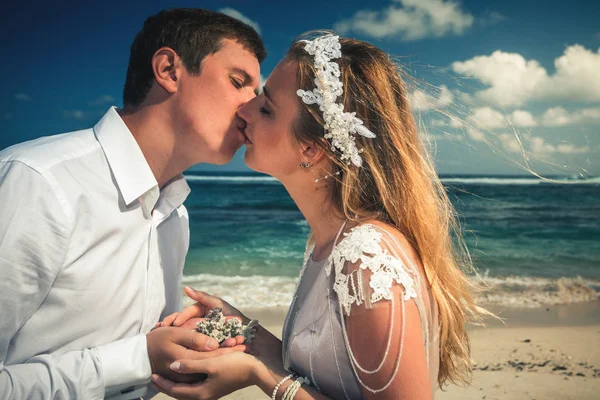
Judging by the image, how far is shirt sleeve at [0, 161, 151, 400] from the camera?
6.65 ft

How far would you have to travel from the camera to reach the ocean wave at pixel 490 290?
873 cm

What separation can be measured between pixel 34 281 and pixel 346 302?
1346 mm

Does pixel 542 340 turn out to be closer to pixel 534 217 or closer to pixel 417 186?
pixel 417 186

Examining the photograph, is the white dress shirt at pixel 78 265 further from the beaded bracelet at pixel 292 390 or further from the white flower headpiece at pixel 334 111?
the white flower headpiece at pixel 334 111

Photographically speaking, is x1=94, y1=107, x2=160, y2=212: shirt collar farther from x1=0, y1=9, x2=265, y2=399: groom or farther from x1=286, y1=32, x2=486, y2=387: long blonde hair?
x1=286, y1=32, x2=486, y2=387: long blonde hair

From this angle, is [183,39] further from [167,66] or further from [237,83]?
[237,83]

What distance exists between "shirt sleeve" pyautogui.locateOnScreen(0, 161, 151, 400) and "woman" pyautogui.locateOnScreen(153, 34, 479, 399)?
339 mm

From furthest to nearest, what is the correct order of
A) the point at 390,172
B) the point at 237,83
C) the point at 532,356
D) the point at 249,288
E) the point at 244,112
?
the point at 249,288 → the point at 532,356 → the point at 237,83 → the point at 244,112 → the point at 390,172

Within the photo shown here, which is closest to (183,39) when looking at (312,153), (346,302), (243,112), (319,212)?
(243,112)

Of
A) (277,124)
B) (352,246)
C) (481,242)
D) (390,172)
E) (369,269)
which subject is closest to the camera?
(369,269)

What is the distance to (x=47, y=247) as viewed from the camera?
210 centimetres

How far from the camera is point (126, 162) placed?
2.57 meters

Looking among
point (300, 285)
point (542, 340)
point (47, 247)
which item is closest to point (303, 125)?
point (300, 285)

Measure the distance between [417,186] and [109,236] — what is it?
155 cm
